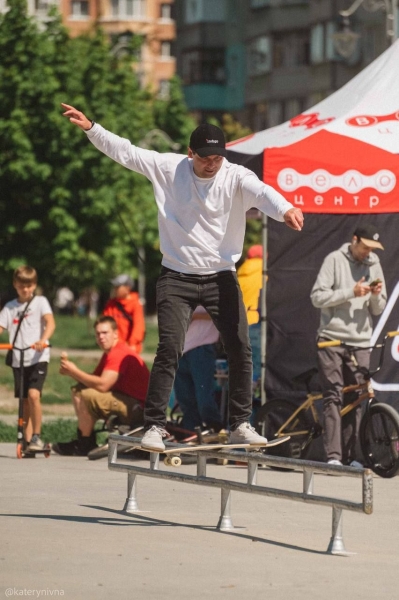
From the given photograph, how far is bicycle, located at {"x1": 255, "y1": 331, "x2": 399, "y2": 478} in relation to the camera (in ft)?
39.4

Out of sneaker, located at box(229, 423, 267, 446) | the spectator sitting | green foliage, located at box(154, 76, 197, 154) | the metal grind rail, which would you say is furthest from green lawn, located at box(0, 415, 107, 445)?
green foliage, located at box(154, 76, 197, 154)

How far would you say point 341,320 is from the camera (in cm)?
1220

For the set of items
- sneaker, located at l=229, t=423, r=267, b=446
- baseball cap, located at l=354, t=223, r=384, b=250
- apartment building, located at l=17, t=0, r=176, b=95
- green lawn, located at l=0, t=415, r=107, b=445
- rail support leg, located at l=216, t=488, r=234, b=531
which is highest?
apartment building, located at l=17, t=0, r=176, b=95

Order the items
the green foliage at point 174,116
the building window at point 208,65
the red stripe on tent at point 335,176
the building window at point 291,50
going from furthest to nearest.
Result: 1. the building window at point 208,65
2. the building window at point 291,50
3. the green foliage at point 174,116
4. the red stripe on tent at point 335,176

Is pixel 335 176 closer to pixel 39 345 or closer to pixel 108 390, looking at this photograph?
pixel 108 390

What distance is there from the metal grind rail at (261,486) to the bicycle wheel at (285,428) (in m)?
3.30

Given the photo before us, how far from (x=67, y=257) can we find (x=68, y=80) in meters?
4.75

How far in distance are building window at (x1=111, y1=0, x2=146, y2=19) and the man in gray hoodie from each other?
82.1m

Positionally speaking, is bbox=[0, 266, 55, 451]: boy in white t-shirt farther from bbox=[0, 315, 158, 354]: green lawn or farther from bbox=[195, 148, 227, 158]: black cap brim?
bbox=[0, 315, 158, 354]: green lawn

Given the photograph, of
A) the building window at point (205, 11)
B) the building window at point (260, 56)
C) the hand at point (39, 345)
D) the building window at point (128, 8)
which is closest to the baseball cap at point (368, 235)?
the hand at point (39, 345)

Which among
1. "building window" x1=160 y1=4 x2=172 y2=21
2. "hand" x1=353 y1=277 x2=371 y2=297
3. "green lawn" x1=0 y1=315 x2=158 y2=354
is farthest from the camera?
"building window" x1=160 y1=4 x2=172 y2=21

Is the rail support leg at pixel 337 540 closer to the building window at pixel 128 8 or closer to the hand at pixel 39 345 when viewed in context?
the hand at pixel 39 345

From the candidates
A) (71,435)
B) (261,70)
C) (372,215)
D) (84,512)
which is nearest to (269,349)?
(372,215)

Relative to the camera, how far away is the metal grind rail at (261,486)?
7816mm
